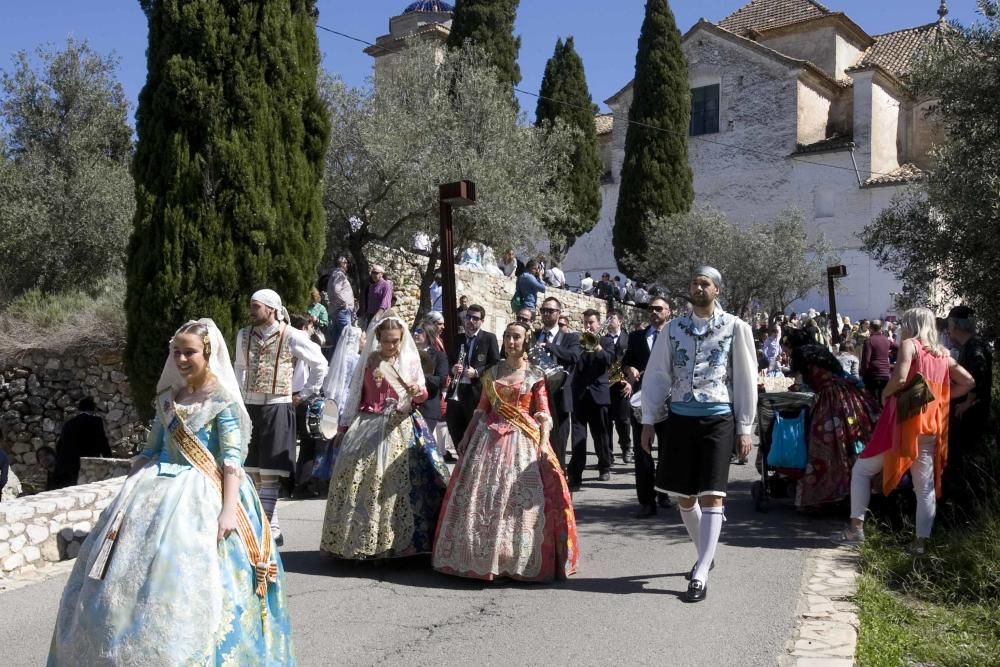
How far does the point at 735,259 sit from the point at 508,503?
1011 inches

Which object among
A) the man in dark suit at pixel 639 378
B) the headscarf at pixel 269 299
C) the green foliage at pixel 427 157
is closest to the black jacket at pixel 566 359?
the man in dark suit at pixel 639 378

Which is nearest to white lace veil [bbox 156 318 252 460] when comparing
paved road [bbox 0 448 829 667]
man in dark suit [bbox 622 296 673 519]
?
paved road [bbox 0 448 829 667]

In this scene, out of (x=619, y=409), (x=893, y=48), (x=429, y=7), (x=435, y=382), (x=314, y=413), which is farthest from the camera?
(x=429, y=7)

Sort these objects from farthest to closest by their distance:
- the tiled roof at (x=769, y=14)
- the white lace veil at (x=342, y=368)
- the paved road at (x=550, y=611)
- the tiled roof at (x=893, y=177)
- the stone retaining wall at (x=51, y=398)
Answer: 1. the tiled roof at (x=769, y=14)
2. the tiled roof at (x=893, y=177)
3. the stone retaining wall at (x=51, y=398)
4. the white lace veil at (x=342, y=368)
5. the paved road at (x=550, y=611)

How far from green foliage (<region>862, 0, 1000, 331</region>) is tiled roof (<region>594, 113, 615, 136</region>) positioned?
103 ft

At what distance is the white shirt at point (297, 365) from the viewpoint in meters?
7.44

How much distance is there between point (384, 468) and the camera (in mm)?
6922

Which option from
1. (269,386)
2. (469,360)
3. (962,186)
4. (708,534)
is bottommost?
(708,534)

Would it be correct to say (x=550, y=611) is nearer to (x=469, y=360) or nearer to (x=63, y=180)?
(x=469, y=360)

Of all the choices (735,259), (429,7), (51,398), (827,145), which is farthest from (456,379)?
(429,7)

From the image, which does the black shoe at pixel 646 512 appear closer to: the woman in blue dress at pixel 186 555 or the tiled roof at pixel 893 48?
the woman in blue dress at pixel 186 555

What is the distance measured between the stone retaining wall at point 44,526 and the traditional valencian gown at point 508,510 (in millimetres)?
2702

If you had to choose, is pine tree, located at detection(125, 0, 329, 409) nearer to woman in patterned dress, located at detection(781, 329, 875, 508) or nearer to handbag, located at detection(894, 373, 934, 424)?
woman in patterned dress, located at detection(781, 329, 875, 508)

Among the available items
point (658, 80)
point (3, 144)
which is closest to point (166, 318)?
point (3, 144)
